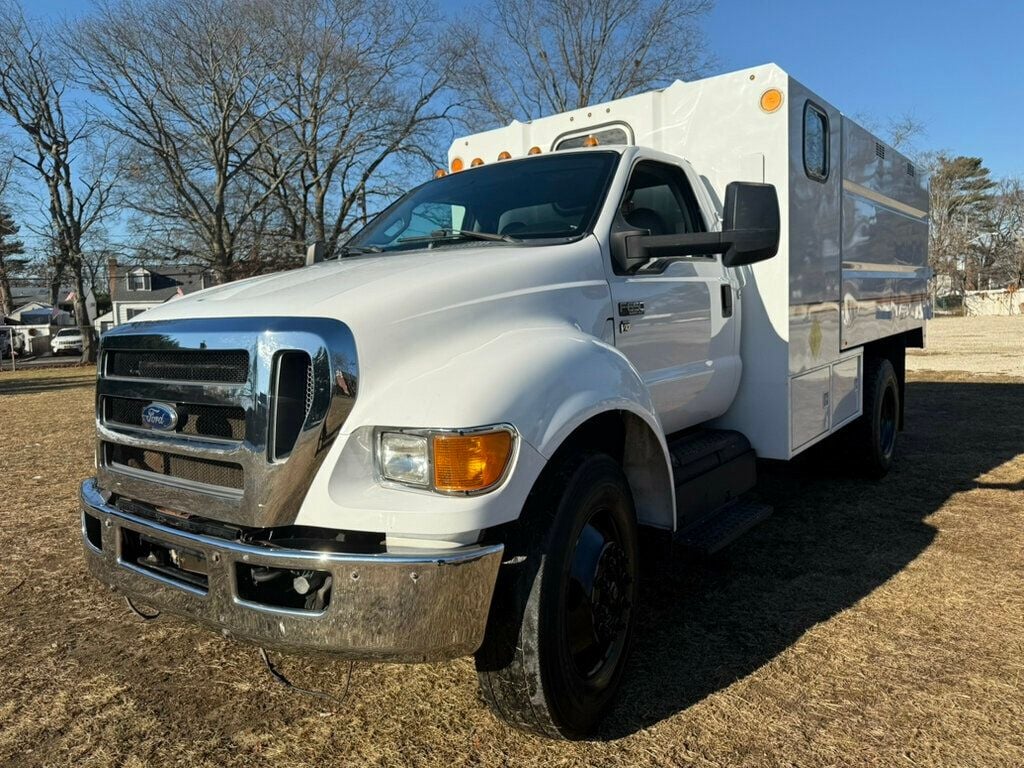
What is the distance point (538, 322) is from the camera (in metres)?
2.85

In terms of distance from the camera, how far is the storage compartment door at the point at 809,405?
4500 millimetres

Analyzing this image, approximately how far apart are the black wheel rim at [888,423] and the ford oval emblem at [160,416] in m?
5.85

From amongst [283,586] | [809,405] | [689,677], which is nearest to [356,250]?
[283,586]

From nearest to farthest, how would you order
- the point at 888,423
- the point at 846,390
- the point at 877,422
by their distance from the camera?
the point at 846,390 → the point at 877,422 → the point at 888,423

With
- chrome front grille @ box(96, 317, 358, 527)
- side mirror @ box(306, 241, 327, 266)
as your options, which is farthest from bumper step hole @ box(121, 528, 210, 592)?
side mirror @ box(306, 241, 327, 266)

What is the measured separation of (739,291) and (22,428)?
34.6ft

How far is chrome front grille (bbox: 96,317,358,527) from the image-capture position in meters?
2.24

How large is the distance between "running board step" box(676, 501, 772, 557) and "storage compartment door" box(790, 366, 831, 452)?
2.10ft

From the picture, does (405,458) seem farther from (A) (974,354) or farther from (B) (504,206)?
(A) (974,354)

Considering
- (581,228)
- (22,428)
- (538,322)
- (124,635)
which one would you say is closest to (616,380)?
(538,322)

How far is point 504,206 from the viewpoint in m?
3.68

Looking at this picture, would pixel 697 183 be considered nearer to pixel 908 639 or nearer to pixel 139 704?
pixel 908 639

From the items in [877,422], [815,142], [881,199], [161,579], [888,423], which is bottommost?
[888,423]

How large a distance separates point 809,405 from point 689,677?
7.40 ft
